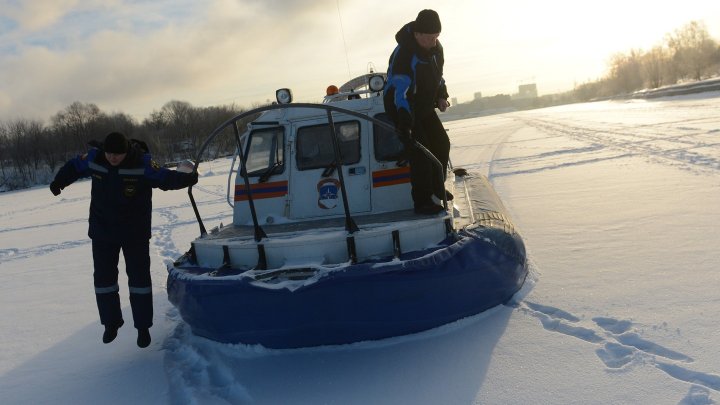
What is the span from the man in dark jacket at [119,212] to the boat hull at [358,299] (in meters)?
0.52

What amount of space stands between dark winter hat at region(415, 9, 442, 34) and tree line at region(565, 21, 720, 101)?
8280 centimetres

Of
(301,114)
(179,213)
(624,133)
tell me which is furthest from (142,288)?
(624,133)

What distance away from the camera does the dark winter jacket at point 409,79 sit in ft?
13.2

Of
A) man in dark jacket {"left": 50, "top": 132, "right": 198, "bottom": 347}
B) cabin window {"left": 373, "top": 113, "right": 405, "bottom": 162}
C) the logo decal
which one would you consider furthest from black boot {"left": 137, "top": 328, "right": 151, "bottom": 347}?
cabin window {"left": 373, "top": 113, "right": 405, "bottom": 162}

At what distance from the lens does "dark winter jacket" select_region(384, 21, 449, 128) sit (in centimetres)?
403

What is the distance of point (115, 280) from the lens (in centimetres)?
405

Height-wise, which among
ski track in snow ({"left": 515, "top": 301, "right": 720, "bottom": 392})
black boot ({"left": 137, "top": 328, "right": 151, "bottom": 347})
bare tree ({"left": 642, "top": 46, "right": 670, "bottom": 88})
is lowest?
ski track in snow ({"left": 515, "top": 301, "right": 720, "bottom": 392})

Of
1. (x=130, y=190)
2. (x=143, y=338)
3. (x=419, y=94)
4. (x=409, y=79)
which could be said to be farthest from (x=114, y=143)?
(x=419, y=94)

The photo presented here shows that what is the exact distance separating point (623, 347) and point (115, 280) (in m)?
3.67

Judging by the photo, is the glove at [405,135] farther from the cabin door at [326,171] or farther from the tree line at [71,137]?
the tree line at [71,137]

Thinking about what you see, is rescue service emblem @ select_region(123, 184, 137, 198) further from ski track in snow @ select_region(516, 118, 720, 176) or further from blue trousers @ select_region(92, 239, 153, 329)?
ski track in snow @ select_region(516, 118, 720, 176)

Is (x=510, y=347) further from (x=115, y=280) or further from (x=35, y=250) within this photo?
(x=35, y=250)

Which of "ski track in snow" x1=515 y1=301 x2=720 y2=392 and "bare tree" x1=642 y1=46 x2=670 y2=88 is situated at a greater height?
"bare tree" x1=642 y1=46 x2=670 y2=88

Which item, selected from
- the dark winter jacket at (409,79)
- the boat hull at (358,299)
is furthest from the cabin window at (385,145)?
the boat hull at (358,299)
